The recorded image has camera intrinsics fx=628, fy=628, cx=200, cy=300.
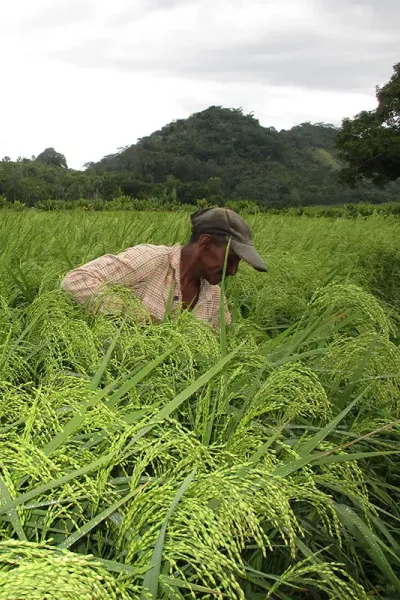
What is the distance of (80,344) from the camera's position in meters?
1.38

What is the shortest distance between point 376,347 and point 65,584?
1115 mm

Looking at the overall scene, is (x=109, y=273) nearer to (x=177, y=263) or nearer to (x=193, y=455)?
(x=177, y=263)

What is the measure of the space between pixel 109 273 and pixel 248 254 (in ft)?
1.75

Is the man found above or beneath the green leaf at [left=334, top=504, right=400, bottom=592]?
above

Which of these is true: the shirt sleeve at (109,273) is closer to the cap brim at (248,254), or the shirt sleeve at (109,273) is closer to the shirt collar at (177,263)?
the shirt collar at (177,263)

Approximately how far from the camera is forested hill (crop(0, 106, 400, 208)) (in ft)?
59.9

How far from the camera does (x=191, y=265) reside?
2523 millimetres

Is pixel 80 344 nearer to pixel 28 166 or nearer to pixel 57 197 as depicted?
pixel 57 197

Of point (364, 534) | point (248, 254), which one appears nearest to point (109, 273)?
point (248, 254)

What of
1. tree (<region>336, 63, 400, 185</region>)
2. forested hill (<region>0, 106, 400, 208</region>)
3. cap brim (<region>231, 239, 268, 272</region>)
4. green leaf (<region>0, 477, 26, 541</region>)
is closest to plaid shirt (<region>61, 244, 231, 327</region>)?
cap brim (<region>231, 239, 268, 272</region>)

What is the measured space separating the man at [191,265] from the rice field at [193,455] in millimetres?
150

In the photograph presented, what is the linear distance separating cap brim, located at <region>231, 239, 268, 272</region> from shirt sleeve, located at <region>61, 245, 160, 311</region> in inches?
14.9

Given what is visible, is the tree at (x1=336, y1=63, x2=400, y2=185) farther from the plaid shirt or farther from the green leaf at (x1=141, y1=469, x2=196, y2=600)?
the green leaf at (x1=141, y1=469, x2=196, y2=600)

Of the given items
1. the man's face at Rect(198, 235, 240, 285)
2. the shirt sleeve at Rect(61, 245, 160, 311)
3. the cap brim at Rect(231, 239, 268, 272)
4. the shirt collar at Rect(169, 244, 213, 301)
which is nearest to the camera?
the shirt sleeve at Rect(61, 245, 160, 311)
